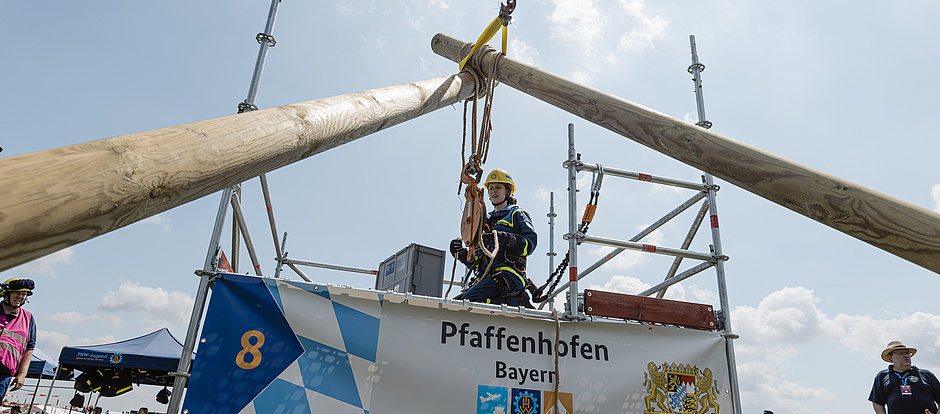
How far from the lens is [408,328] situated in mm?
3365

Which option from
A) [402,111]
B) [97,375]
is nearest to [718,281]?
[402,111]

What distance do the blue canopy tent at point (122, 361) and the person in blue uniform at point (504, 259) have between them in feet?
22.4

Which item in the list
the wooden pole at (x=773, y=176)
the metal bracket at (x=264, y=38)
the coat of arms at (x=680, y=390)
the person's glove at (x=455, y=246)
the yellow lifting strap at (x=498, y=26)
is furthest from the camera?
the person's glove at (x=455, y=246)

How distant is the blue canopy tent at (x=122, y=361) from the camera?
366 inches

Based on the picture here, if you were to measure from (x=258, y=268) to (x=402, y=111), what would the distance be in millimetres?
3481

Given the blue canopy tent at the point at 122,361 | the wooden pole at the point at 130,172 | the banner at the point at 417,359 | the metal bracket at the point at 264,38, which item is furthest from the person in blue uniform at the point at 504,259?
the blue canopy tent at the point at 122,361

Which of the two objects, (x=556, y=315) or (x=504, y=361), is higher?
(x=556, y=315)

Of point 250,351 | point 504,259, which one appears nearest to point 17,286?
point 250,351

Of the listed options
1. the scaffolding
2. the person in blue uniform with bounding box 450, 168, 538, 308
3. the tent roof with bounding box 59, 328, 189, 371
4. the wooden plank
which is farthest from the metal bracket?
the tent roof with bounding box 59, 328, 189, 371

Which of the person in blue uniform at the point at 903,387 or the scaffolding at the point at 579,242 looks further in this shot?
the person in blue uniform at the point at 903,387

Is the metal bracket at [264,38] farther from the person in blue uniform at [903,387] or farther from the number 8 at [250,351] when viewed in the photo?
the person in blue uniform at [903,387]

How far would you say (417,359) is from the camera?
331 centimetres

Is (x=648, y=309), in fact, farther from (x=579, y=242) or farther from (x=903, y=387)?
(x=903, y=387)

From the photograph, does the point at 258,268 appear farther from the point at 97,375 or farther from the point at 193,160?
the point at 97,375
